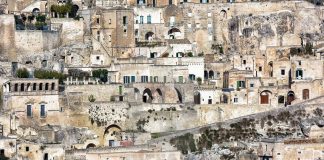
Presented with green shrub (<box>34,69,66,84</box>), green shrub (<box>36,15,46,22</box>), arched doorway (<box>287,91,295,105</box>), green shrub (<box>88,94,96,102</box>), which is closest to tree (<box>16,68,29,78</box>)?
green shrub (<box>34,69,66,84</box>)

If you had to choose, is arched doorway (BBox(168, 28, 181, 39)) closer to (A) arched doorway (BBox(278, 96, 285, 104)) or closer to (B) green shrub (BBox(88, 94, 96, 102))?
(A) arched doorway (BBox(278, 96, 285, 104))

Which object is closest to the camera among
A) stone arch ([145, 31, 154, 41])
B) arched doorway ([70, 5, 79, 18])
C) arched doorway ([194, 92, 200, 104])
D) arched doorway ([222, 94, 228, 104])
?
arched doorway ([194, 92, 200, 104])

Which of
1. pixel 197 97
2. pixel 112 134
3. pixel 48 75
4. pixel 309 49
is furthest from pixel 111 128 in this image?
pixel 309 49

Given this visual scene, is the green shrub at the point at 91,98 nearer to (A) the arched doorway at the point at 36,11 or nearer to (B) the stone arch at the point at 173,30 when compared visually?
(A) the arched doorway at the point at 36,11

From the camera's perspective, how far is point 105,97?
85.2 metres

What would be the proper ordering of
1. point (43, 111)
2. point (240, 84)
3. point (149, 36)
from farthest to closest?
point (149, 36)
point (240, 84)
point (43, 111)

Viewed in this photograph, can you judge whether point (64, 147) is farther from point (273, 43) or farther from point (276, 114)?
point (273, 43)

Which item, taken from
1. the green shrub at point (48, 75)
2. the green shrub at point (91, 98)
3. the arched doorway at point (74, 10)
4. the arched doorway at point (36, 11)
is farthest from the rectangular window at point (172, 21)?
the green shrub at point (91, 98)

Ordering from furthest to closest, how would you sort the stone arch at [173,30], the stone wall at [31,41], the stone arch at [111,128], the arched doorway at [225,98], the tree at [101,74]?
the stone arch at [173,30] → the stone wall at [31,41] → the arched doorway at [225,98] → the tree at [101,74] → the stone arch at [111,128]

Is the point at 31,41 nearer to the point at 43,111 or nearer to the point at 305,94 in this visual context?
the point at 43,111

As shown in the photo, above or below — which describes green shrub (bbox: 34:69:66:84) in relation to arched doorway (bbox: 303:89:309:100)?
above

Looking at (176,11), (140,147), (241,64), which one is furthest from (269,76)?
(140,147)

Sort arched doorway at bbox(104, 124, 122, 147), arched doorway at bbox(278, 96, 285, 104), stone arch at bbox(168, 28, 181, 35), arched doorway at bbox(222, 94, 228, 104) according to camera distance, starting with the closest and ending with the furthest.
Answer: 1. arched doorway at bbox(104, 124, 122, 147)
2. arched doorway at bbox(222, 94, 228, 104)
3. arched doorway at bbox(278, 96, 285, 104)
4. stone arch at bbox(168, 28, 181, 35)

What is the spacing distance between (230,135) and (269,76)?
9.97 meters
